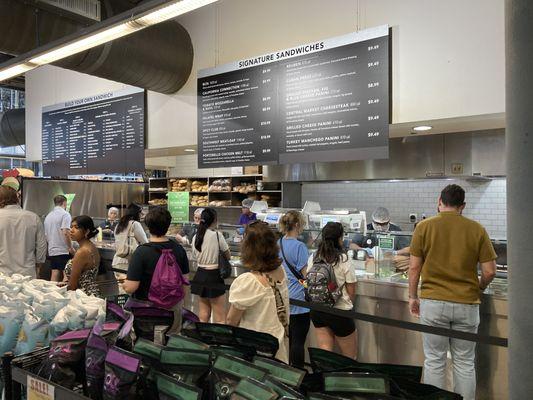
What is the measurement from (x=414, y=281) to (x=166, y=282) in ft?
5.70

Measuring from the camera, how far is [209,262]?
441 cm

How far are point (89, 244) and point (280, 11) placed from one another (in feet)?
8.96

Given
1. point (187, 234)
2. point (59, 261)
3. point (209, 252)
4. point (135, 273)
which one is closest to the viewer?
point (135, 273)

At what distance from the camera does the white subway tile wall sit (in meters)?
7.06

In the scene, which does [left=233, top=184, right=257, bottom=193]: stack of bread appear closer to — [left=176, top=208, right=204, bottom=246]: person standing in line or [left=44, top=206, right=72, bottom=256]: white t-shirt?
[left=176, top=208, right=204, bottom=246]: person standing in line

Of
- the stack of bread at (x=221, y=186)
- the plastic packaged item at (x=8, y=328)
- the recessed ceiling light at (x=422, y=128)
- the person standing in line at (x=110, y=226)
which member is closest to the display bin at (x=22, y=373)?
the plastic packaged item at (x=8, y=328)

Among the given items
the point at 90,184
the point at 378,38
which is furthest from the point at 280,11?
the point at 90,184

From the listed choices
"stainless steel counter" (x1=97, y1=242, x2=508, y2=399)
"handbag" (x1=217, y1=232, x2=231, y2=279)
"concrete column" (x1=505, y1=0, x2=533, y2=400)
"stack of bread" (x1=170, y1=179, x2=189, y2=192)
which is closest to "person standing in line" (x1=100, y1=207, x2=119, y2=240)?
"handbag" (x1=217, y1=232, x2=231, y2=279)

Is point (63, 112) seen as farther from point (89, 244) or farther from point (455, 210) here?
point (455, 210)

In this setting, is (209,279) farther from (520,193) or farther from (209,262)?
(520,193)

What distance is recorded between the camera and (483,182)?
23.3ft

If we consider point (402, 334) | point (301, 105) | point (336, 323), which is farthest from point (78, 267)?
point (402, 334)

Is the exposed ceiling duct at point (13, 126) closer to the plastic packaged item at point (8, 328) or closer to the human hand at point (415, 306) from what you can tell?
the human hand at point (415, 306)

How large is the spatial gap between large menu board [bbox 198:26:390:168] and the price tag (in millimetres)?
2908
